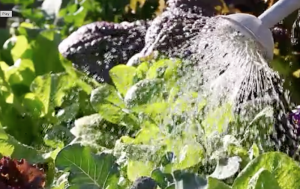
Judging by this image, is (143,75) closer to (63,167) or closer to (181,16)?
(181,16)

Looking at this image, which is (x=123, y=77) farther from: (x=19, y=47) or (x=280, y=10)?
(x=19, y=47)

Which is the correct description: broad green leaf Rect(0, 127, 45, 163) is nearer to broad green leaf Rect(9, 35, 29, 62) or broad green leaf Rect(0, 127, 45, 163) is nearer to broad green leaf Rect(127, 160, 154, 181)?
broad green leaf Rect(127, 160, 154, 181)

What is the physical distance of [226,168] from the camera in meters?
0.98

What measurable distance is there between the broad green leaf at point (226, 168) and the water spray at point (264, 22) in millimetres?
217

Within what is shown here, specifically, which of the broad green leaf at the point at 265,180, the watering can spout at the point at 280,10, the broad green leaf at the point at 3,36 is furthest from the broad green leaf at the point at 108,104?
the broad green leaf at the point at 3,36

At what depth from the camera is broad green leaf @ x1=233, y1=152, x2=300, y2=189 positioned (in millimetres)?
902

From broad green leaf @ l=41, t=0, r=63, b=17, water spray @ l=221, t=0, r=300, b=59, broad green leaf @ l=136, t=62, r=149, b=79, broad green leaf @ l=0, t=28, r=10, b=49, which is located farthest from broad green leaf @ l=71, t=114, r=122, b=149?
broad green leaf @ l=41, t=0, r=63, b=17

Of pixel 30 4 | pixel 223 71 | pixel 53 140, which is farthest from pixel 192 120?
pixel 30 4

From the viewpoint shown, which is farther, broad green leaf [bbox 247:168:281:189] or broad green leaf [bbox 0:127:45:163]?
broad green leaf [bbox 0:127:45:163]

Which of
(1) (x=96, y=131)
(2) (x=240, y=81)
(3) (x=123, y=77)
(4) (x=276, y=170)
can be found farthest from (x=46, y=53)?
(4) (x=276, y=170)

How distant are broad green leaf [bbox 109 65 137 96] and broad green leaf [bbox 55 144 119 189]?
18.0 inches

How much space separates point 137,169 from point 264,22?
317 millimetres

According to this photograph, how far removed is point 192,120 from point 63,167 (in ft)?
0.93

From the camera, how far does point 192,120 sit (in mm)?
1183
